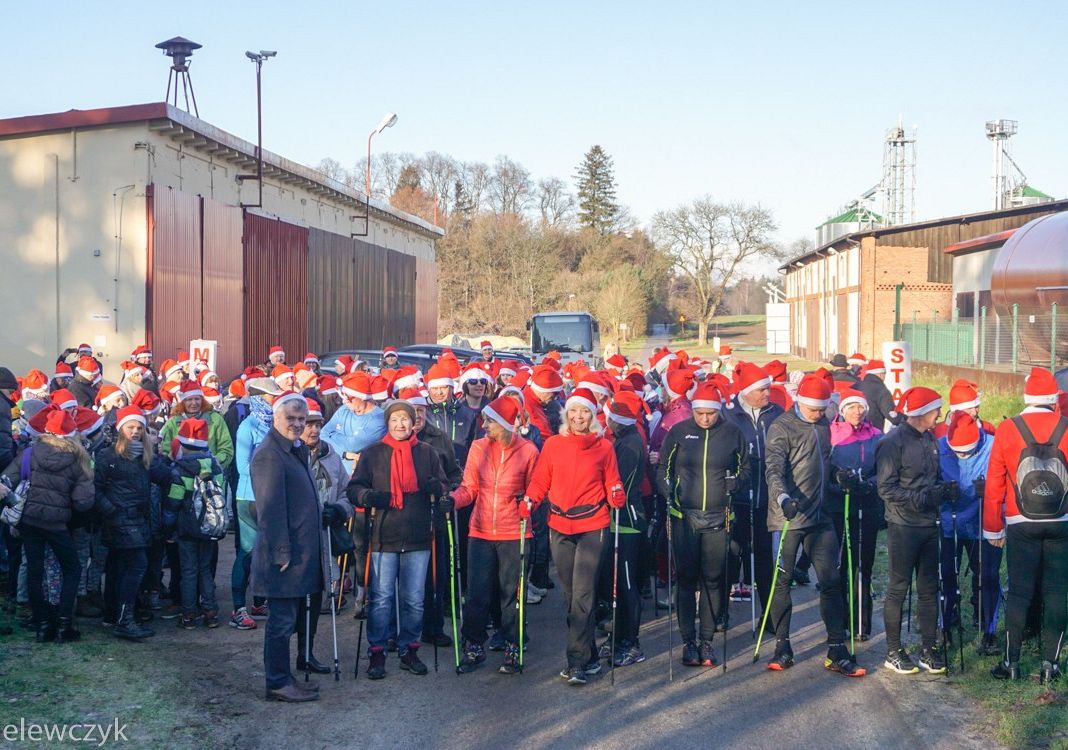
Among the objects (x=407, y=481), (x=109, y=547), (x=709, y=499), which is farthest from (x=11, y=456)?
(x=709, y=499)

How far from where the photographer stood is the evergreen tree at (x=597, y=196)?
99.5m

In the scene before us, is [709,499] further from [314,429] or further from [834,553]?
[314,429]

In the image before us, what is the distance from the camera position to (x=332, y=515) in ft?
24.6

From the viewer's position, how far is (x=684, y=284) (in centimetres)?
10138

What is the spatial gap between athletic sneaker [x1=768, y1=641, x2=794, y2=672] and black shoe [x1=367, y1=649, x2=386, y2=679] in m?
2.74

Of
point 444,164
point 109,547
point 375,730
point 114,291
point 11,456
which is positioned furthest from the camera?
point 444,164

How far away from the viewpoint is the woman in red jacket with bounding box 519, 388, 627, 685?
759 centimetres

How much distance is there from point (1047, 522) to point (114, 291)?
18798mm

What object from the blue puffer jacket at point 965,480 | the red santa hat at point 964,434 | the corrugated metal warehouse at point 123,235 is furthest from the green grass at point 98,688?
the corrugated metal warehouse at point 123,235

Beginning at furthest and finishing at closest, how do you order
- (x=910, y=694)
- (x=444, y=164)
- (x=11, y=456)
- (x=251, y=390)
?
(x=444, y=164) → (x=251, y=390) → (x=11, y=456) → (x=910, y=694)

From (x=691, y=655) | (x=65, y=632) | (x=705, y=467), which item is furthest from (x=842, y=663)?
(x=65, y=632)

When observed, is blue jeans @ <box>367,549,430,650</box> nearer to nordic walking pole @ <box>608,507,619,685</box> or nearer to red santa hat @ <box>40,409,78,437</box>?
nordic walking pole @ <box>608,507,619,685</box>

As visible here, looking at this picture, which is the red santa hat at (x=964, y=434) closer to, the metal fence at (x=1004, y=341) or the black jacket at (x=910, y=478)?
the black jacket at (x=910, y=478)

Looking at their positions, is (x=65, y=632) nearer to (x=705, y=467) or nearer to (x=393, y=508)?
(x=393, y=508)
